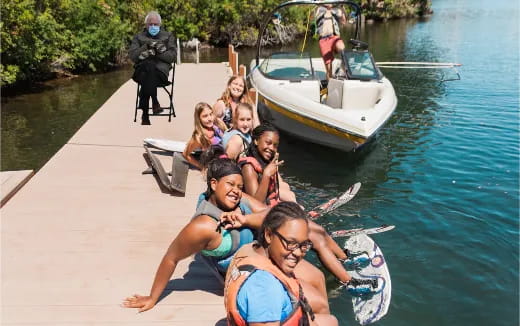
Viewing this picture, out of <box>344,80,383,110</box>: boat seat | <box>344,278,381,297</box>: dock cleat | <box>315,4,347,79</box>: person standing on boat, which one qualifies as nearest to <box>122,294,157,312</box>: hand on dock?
<box>344,278,381,297</box>: dock cleat

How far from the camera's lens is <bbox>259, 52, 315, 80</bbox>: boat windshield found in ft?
41.5

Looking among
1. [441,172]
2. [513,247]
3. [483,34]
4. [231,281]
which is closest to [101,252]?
[231,281]

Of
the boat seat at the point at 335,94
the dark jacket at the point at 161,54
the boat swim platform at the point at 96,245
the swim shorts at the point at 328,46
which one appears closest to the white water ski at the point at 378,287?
the boat swim platform at the point at 96,245

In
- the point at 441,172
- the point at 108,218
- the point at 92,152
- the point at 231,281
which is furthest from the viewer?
the point at 441,172

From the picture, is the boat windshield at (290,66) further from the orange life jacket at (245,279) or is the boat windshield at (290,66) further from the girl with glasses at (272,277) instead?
the orange life jacket at (245,279)

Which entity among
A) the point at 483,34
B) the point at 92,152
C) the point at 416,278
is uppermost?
the point at 483,34

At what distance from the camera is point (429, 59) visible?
2591 centimetres

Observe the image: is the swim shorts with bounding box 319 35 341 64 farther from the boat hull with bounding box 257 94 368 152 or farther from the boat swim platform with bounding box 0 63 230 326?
the boat swim platform with bounding box 0 63 230 326

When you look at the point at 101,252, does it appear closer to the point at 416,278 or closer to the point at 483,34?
the point at 416,278

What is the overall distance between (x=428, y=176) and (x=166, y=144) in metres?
5.73

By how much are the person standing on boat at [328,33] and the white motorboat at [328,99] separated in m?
0.41

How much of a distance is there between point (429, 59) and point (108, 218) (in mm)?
23906

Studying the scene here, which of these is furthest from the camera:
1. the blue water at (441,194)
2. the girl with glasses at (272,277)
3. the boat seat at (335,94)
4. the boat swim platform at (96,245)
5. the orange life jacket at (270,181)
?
the boat seat at (335,94)

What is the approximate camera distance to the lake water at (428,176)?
6297mm
